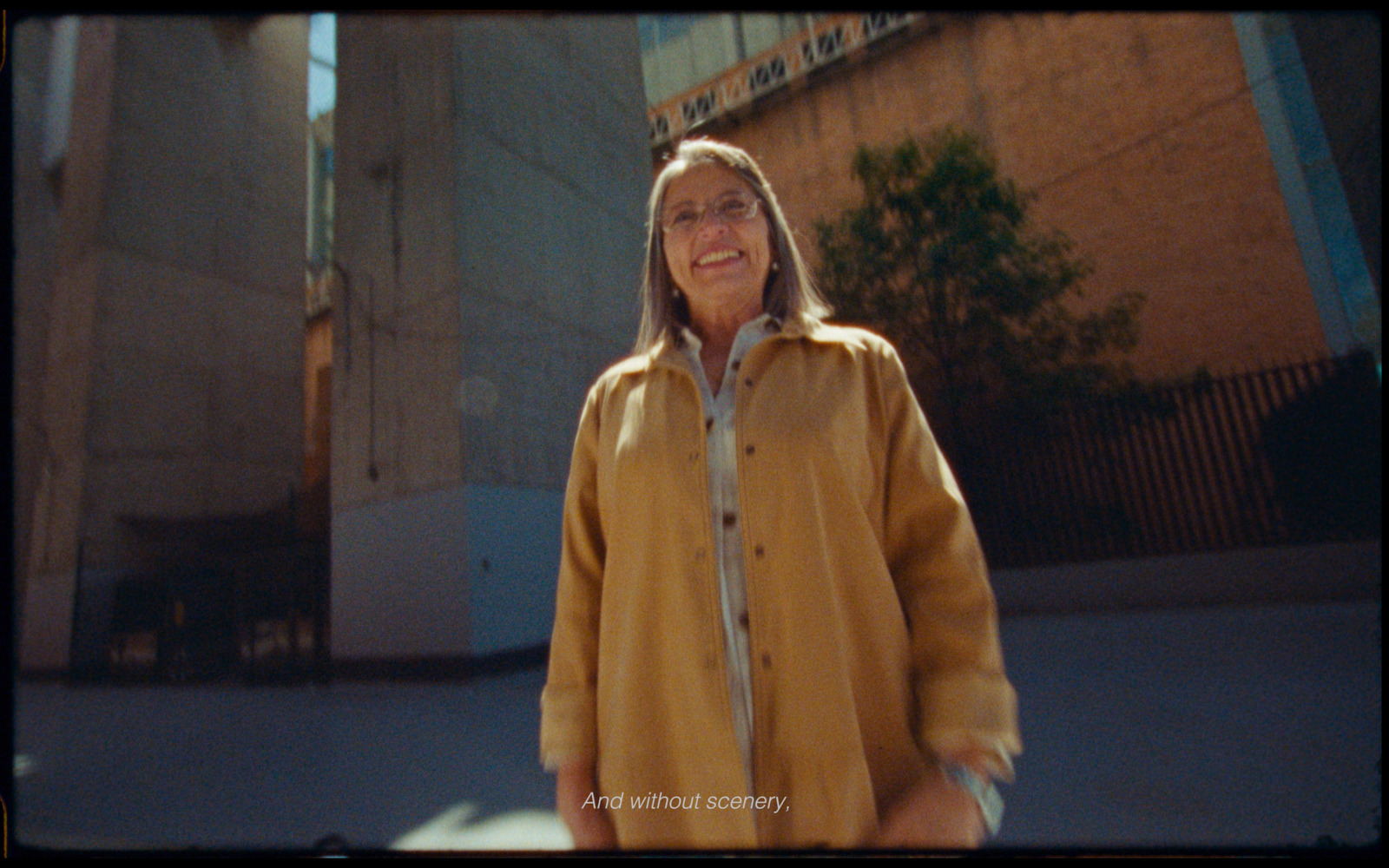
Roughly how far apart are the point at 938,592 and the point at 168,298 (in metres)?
10.3

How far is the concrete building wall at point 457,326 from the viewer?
536cm

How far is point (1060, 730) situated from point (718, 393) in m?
2.82

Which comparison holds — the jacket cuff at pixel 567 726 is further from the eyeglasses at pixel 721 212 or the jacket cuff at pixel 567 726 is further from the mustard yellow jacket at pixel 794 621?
the eyeglasses at pixel 721 212

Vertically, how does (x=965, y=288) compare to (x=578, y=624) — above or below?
above

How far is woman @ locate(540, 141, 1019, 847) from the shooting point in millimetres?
1017

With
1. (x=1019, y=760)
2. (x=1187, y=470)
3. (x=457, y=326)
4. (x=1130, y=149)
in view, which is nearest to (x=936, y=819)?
(x=1019, y=760)

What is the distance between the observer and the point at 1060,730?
3.02 metres

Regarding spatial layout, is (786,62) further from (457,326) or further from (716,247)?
(716,247)

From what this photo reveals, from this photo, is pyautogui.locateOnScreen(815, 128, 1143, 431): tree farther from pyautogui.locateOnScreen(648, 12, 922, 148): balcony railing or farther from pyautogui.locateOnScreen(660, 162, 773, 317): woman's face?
pyautogui.locateOnScreen(660, 162, 773, 317): woman's face

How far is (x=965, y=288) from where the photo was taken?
310 inches

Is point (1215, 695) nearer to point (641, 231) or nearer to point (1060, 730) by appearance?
point (1060, 730)

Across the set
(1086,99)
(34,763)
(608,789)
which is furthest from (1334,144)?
(1086,99)

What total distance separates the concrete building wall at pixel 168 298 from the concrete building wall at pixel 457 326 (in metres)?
3.42

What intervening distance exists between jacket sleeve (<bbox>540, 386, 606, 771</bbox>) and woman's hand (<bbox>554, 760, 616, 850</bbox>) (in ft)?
0.09
